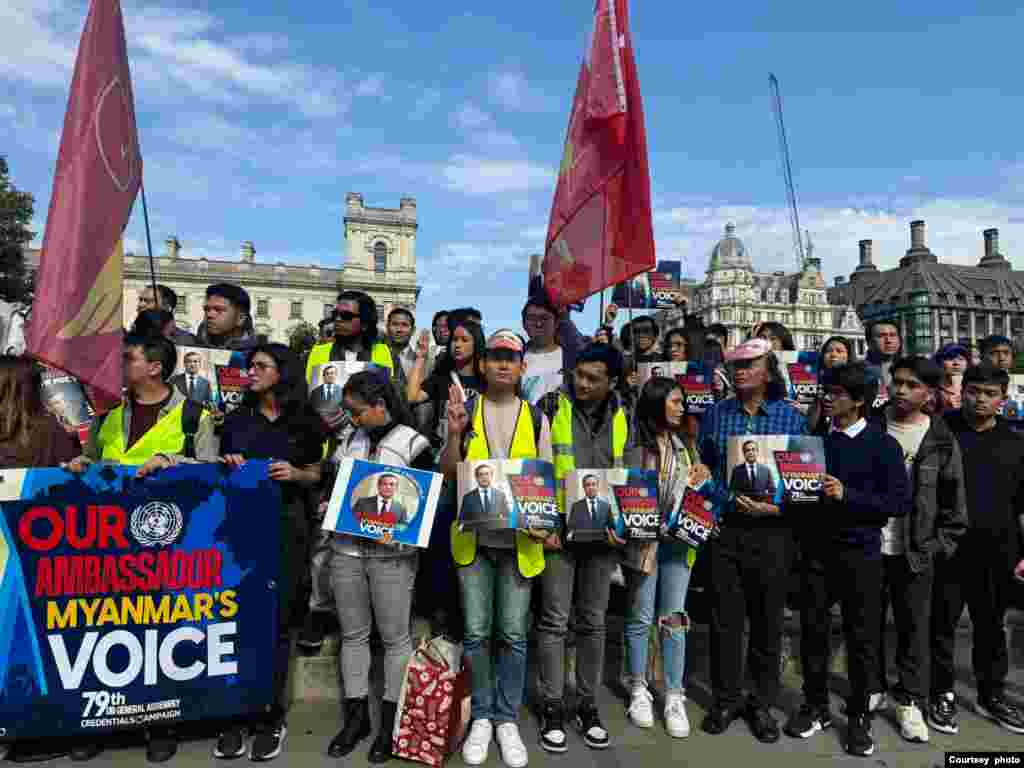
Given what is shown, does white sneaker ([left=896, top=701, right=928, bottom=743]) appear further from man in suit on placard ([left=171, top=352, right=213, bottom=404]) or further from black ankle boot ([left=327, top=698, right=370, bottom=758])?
man in suit on placard ([left=171, top=352, right=213, bottom=404])

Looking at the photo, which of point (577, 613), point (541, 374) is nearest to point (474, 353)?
point (541, 374)

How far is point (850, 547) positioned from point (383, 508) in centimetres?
258

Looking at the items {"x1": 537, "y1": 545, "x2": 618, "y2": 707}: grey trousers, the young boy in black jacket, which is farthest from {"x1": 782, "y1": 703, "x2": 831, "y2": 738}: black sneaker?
{"x1": 537, "y1": 545, "x2": 618, "y2": 707}: grey trousers

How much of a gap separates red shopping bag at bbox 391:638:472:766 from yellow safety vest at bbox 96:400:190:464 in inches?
68.5

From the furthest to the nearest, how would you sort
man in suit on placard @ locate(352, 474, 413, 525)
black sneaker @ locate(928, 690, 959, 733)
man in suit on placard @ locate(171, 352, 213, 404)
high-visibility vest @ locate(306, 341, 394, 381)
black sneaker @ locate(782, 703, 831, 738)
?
high-visibility vest @ locate(306, 341, 394, 381) → man in suit on placard @ locate(171, 352, 213, 404) → black sneaker @ locate(928, 690, 959, 733) → black sneaker @ locate(782, 703, 831, 738) → man in suit on placard @ locate(352, 474, 413, 525)

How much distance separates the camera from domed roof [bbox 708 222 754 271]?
334 feet

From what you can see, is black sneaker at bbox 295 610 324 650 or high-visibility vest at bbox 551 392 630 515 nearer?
high-visibility vest at bbox 551 392 630 515

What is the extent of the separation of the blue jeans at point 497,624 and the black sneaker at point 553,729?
17 centimetres

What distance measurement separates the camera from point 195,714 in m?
3.66

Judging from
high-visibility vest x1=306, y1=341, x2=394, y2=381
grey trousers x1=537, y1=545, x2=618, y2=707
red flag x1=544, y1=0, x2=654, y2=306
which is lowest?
grey trousers x1=537, y1=545, x2=618, y2=707

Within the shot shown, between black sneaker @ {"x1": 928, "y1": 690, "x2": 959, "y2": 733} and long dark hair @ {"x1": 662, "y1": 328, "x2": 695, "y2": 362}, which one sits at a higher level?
long dark hair @ {"x1": 662, "y1": 328, "x2": 695, "y2": 362}

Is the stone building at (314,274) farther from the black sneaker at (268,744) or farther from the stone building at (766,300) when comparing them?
the black sneaker at (268,744)

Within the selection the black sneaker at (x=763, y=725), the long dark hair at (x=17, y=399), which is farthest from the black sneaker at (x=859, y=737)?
the long dark hair at (x=17, y=399)

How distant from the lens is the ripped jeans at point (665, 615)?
4090mm
